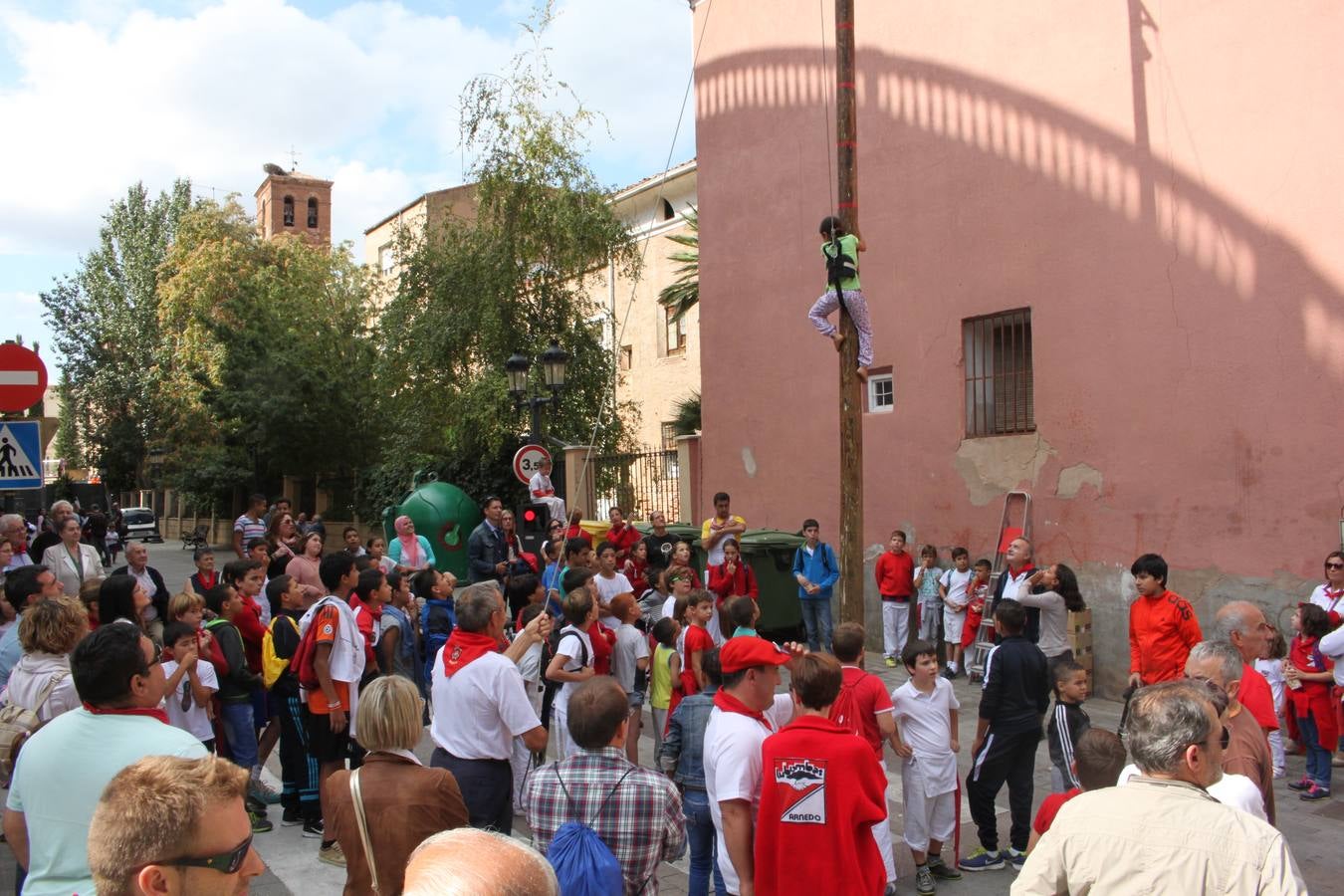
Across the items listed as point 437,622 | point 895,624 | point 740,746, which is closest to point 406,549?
point 437,622

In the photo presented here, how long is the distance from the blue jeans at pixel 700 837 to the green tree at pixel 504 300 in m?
15.4

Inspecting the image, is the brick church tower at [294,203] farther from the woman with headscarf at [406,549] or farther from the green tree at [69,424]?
the woman with headscarf at [406,549]

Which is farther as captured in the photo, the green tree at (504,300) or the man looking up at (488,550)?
the green tree at (504,300)

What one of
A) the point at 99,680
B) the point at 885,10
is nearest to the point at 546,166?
the point at 885,10

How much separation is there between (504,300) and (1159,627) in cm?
1598

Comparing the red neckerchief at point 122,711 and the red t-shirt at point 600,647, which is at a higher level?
the red neckerchief at point 122,711

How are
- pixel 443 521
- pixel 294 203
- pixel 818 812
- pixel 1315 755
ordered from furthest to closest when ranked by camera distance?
pixel 294 203 → pixel 443 521 → pixel 1315 755 → pixel 818 812

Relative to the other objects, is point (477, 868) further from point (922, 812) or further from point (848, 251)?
point (848, 251)

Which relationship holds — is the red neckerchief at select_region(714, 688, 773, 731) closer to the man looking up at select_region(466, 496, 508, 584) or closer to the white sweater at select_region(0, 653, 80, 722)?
the white sweater at select_region(0, 653, 80, 722)

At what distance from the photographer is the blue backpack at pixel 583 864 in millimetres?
3217

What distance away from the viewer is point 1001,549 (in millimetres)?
12281

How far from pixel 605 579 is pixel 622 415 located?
15.8m

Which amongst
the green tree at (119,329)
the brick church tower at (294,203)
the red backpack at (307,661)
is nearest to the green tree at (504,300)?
the red backpack at (307,661)

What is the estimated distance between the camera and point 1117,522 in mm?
11273
